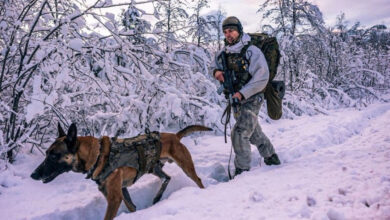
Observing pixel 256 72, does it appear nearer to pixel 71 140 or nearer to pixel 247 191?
pixel 247 191

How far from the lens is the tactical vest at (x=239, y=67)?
13.3ft

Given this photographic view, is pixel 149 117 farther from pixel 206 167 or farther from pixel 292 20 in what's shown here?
pixel 292 20

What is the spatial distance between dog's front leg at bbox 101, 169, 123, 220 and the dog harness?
0.07m

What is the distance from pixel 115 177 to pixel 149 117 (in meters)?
2.67

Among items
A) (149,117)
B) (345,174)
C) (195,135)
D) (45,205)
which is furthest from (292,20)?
(45,205)

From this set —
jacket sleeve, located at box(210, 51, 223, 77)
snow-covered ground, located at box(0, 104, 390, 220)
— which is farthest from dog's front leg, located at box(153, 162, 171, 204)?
jacket sleeve, located at box(210, 51, 223, 77)

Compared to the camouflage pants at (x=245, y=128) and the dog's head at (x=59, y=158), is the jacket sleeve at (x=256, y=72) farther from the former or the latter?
the dog's head at (x=59, y=158)

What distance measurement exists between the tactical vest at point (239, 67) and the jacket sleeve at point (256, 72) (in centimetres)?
13

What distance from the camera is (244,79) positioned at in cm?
409

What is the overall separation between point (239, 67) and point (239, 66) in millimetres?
16

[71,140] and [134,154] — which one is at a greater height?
[71,140]

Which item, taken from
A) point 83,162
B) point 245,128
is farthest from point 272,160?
point 83,162

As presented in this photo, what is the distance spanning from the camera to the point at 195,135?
291 inches

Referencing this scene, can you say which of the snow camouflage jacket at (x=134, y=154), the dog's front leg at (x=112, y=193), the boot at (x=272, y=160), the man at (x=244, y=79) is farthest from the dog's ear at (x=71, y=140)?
the boot at (x=272, y=160)
